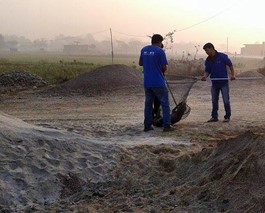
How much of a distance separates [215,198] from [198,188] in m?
0.38

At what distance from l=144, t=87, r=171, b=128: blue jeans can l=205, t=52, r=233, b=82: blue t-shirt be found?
162 cm

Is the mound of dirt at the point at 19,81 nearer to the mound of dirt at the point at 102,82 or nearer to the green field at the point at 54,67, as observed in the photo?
the green field at the point at 54,67

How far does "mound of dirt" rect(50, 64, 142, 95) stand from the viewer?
1864cm

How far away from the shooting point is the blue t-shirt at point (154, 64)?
8.73m

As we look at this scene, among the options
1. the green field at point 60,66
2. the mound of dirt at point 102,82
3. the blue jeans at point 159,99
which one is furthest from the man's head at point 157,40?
the green field at point 60,66

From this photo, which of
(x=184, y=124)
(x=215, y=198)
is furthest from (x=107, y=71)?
(x=215, y=198)

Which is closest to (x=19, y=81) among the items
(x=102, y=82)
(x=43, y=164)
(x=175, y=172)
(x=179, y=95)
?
(x=102, y=82)

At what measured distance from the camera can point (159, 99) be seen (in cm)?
884

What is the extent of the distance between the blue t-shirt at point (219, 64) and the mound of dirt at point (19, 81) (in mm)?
12132

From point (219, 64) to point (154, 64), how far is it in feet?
6.13

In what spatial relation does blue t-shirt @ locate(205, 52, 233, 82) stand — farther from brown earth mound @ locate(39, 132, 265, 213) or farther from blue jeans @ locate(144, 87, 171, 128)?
brown earth mound @ locate(39, 132, 265, 213)

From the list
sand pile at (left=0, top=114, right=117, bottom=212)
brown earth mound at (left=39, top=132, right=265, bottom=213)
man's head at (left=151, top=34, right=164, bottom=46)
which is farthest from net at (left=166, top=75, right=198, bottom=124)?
brown earth mound at (left=39, top=132, right=265, bottom=213)

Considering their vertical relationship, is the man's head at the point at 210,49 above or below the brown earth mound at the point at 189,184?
above

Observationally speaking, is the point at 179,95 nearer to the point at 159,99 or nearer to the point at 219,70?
the point at 219,70
